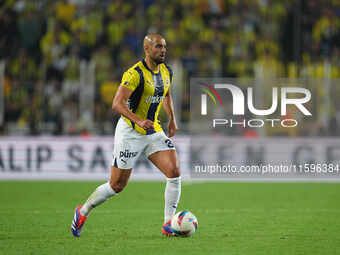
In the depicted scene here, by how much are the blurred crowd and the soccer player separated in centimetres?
739

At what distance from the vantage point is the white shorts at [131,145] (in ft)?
23.9

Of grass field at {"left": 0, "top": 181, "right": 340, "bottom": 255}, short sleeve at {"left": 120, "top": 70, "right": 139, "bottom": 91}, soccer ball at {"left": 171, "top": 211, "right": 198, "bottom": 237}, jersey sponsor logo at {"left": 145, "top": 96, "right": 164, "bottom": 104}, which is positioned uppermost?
short sleeve at {"left": 120, "top": 70, "right": 139, "bottom": 91}

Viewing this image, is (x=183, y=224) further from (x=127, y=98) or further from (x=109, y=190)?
(x=127, y=98)

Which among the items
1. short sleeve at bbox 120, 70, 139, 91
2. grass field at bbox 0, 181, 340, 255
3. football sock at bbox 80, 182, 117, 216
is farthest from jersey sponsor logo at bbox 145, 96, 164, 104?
grass field at bbox 0, 181, 340, 255

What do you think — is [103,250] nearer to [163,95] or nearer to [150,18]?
[163,95]

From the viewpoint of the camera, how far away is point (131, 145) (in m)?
7.34

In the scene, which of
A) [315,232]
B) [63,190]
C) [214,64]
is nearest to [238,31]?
[214,64]

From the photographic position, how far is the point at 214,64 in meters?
18.0

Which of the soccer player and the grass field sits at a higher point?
the soccer player

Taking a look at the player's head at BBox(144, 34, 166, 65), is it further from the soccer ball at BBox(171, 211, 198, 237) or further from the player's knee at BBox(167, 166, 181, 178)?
the soccer ball at BBox(171, 211, 198, 237)

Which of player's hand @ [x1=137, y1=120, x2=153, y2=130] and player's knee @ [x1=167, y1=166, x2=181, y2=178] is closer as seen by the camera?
player's hand @ [x1=137, y1=120, x2=153, y2=130]

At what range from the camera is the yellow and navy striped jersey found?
7277mm

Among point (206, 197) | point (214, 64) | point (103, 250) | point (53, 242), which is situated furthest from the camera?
point (214, 64)

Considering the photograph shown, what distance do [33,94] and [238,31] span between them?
6918 millimetres
